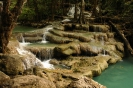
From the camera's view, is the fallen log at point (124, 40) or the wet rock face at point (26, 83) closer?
the wet rock face at point (26, 83)

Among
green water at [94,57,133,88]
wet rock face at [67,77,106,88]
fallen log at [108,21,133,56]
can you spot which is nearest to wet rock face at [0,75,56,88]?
wet rock face at [67,77,106,88]

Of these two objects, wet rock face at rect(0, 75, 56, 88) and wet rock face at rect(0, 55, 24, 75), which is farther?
wet rock face at rect(0, 55, 24, 75)

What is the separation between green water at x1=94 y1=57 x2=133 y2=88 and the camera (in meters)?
13.5

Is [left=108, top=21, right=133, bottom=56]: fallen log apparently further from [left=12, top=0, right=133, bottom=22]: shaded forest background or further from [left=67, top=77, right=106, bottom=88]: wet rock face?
[left=67, top=77, right=106, bottom=88]: wet rock face

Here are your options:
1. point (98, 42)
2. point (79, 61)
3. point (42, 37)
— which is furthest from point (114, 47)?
point (42, 37)

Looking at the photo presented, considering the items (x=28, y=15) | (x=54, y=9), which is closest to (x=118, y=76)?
(x=54, y=9)

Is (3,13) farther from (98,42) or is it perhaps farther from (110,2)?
(110,2)

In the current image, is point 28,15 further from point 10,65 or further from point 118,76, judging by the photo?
point 10,65

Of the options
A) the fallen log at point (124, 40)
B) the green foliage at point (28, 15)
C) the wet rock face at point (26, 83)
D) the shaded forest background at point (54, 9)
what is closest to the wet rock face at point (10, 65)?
the wet rock face at point (26, 83)

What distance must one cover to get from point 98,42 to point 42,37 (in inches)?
189

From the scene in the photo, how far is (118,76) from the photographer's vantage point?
15.0m

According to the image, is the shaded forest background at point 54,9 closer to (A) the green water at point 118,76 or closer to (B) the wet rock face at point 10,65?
(A) the green water at point 118,76

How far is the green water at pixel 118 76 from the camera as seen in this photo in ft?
44.4

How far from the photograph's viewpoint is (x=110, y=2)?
2655cm
